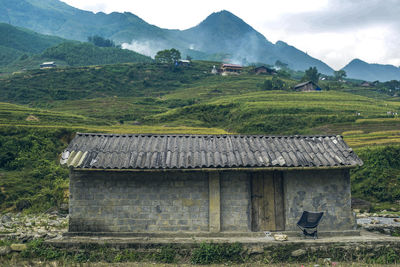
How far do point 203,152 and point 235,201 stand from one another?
1.74 meters

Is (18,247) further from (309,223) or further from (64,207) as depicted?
(309,223)

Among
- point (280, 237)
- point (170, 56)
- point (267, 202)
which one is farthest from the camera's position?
point (170, 56)

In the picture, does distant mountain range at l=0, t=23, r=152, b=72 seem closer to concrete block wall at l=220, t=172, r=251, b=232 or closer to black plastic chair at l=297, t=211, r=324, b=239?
concrete block wall at l=220, t=172, r=251, b=232

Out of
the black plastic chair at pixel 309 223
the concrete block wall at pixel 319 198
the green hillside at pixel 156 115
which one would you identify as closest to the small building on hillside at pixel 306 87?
the green hillside at pixel 156 115

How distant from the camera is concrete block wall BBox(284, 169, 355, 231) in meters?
10.7

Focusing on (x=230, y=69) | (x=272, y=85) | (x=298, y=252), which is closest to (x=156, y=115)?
(x=272, y=85)

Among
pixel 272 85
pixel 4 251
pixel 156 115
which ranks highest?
pixel 272 85

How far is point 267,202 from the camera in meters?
10.9

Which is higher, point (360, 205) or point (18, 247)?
point (18, 247)

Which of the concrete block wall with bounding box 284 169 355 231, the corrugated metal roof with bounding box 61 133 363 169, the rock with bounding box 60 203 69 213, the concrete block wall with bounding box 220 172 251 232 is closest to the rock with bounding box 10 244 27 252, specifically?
the corrugated metal roof with bounding box 61 133 363 169

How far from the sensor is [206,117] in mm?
48844

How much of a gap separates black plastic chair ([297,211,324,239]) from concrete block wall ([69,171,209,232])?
2.76m

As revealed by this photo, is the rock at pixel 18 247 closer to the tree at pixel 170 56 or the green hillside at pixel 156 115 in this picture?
the green hillside at pixel 156 115

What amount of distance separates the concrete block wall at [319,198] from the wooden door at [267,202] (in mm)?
250
